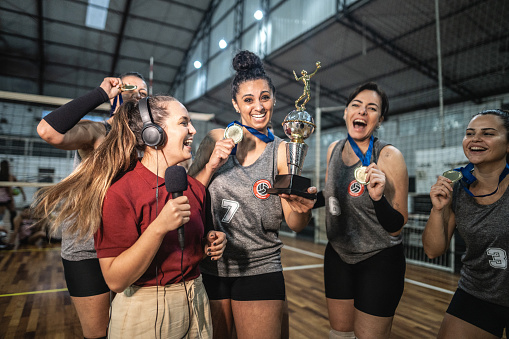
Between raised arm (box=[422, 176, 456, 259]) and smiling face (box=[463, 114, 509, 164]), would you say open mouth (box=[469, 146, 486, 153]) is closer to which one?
smiling face (box=[463, 114, 509, 164])

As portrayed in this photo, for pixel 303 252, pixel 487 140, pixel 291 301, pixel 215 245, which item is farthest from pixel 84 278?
pixel 303 252

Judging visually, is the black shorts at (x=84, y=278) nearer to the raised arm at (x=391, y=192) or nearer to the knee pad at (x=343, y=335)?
the knee pad at (x=343, y=335)

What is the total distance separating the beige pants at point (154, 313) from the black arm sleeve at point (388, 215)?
1.04 meters

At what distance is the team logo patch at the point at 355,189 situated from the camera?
6.40 feet

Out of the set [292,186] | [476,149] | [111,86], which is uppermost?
[111,86]

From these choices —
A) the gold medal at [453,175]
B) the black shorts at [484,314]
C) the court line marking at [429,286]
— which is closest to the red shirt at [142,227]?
the gold medal at [453,175]

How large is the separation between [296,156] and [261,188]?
27cm

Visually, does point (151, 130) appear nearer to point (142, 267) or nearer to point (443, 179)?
point (142, 267)

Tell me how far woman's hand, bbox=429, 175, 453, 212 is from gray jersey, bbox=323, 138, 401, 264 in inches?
12.0

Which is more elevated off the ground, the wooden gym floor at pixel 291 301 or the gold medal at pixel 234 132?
the gold medal at pixel 234 132

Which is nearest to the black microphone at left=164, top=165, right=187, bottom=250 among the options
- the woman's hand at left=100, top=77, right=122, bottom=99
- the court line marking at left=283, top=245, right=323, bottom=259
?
the woman's hand at left=100, top=77, right=122, bottom=99

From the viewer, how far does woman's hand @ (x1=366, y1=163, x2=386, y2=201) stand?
1577mm

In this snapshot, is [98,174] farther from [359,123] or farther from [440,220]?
[440,220]

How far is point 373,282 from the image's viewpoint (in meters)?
1.81
